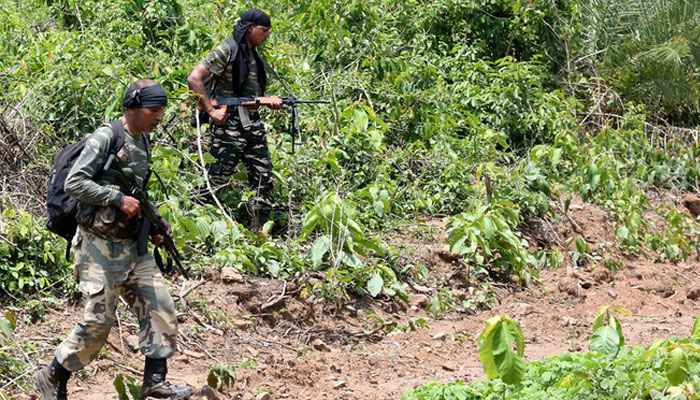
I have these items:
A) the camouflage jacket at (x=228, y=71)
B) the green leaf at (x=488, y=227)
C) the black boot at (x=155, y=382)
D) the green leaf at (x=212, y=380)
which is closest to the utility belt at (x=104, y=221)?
the black boot at (x=155, y=382)

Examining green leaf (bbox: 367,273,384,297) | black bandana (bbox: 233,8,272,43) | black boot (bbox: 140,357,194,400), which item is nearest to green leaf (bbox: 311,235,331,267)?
green leaf (bbox: 367,273,384,297)

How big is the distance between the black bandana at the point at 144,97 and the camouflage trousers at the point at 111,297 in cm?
64

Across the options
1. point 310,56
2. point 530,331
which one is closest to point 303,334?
point 530,331

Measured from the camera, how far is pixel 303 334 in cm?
579

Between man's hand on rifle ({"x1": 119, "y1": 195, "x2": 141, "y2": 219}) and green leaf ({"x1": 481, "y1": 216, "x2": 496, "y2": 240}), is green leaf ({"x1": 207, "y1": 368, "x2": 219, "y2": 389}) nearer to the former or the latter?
man's hand on rifle ({"x1": 119, "y1": 195, "x2": 141, "y2": 219})

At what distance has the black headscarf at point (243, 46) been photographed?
249 inches

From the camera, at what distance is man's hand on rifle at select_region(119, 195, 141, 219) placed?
3932 millimetres

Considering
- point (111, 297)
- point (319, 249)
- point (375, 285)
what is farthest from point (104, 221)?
point (375, 285)

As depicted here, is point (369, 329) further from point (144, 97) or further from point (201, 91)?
point (144, 97)

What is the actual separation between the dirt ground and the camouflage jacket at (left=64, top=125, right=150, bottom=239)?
40.5 inches

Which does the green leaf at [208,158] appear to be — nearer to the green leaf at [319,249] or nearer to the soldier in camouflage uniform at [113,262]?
the green leaf at [319,249]

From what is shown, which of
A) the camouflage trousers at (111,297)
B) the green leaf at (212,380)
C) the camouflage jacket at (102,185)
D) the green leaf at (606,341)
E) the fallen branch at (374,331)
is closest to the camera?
the green leaf at (606,341)

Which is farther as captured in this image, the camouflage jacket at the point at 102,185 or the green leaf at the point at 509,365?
the camouflage jacket at the point at 102,185

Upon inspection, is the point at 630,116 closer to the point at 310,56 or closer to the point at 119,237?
the point at 310,56
